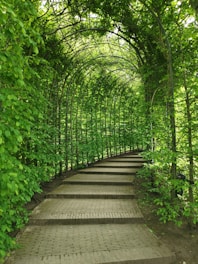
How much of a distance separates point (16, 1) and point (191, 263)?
3.38 meters

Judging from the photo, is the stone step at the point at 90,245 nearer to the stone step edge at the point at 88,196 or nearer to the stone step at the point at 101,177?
the stone step edge at the point at 88,196

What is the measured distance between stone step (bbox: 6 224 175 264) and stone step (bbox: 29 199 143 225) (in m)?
0.10

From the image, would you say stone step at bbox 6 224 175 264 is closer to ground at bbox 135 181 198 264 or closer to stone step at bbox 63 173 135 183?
ground at bbox 135 181 198 264

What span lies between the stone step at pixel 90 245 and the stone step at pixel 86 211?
105 millimetres

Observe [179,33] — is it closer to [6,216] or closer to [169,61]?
[169,61]

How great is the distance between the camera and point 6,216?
2.14 m

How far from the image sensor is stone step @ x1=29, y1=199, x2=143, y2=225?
3383mm

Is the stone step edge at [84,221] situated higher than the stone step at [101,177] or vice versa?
the stone step at [101,177]

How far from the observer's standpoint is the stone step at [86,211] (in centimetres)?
338

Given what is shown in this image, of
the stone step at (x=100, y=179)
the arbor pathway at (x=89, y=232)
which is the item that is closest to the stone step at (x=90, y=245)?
the arbor pathway at (x=89, y=232)

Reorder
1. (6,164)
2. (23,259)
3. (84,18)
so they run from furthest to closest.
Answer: (84,18) → (23,259) → (6,164)

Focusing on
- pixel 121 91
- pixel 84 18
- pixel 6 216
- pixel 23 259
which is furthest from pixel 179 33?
pixel 121 91

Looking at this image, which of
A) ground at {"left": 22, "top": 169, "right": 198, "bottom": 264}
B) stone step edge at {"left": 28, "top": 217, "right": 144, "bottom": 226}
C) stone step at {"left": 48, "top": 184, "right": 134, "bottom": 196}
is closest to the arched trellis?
stone step at {"left": 48, "top": 184, "right": 134, "bottom": 196}

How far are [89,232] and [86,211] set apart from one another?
609 mm
